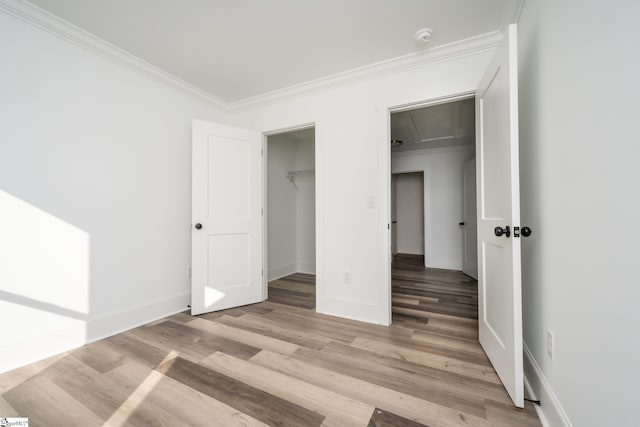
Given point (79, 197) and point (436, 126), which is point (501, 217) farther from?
point (79, 197)

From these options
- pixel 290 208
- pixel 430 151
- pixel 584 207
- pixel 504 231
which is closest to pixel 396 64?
pixel 504 231

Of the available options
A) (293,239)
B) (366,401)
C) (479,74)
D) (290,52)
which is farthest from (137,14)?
(293,239)

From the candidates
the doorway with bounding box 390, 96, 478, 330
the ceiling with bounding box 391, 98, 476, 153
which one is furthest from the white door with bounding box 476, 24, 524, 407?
the ceiling with bounding box 391, 98, 476, 153

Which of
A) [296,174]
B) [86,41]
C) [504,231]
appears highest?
[86,41]

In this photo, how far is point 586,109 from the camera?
0.95 metres

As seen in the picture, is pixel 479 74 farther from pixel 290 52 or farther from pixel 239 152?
pixel 239 152

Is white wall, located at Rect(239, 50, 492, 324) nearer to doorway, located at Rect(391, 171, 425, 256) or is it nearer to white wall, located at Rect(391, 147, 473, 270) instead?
white wall, located at Rect(391, 147, 473, 270)

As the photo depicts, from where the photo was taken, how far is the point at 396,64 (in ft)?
7.99

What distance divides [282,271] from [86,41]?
3.58 meters

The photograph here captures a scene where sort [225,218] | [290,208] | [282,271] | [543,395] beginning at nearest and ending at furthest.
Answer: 1. [543,395]
2. [225,218]
3. [282,271]
4. [290,208]

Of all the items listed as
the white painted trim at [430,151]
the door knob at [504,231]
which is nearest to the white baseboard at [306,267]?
the white painted trim at [430,151]

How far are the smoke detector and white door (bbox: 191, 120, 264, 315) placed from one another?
1948 mm

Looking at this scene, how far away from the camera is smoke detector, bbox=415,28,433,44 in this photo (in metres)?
2.04

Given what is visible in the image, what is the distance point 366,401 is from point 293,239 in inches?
136
